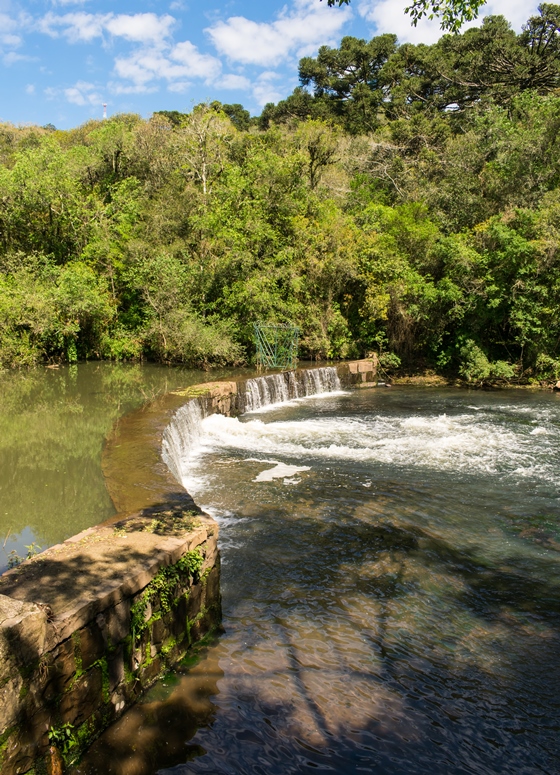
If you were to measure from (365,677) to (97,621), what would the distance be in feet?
7.41

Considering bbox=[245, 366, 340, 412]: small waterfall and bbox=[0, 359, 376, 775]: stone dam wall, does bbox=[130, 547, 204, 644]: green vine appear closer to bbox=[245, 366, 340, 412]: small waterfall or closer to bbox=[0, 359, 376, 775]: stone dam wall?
bbox=[0, 359, 376, 775]: stone dam wall

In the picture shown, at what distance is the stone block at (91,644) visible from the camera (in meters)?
3.54

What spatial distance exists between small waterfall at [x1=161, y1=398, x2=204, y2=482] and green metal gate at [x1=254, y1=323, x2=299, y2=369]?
662 cm

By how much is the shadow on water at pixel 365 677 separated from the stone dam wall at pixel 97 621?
0.80ft

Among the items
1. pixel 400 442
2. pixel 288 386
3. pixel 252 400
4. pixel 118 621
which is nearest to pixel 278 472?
pixel 400 442

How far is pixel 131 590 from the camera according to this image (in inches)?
156

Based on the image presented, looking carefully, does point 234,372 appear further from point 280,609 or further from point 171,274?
point 280,609

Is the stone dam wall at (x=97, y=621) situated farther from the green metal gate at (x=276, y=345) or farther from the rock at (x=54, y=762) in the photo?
the green metal gate at (x=276, y=345)

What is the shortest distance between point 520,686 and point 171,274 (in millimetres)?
19209

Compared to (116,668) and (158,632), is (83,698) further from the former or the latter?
(158,632)

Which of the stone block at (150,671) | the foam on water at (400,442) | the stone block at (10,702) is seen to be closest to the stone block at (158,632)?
the stone block at (150,671)

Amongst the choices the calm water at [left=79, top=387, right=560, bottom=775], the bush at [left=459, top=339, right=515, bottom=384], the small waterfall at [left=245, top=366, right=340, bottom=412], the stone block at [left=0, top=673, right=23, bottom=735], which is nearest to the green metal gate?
the small waterfall at [left=245, top=366, right=340, bottom=412]

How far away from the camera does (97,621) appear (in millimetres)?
3668

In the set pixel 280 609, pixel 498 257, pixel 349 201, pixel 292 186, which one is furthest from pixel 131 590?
pixel 349 201
